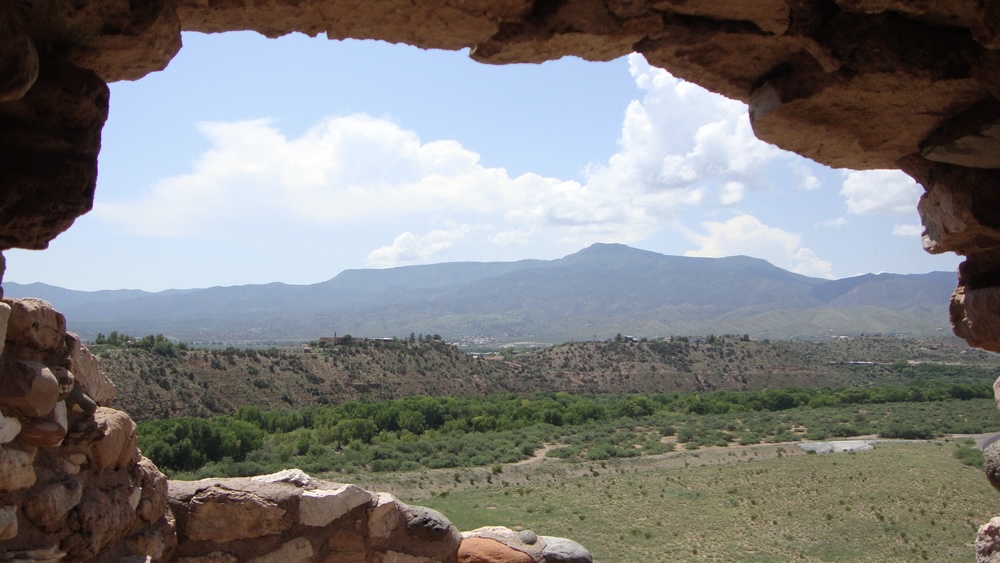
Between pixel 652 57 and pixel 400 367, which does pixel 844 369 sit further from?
pixel 652 57

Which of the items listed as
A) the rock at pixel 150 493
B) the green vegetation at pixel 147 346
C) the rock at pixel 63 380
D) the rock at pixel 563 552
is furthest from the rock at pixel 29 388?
the green vegetation at pixel 147 346

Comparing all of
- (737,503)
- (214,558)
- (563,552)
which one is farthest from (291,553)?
(737,503)

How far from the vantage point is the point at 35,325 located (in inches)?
135

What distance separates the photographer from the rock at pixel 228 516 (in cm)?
423

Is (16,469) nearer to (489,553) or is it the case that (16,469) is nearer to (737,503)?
(489,553)

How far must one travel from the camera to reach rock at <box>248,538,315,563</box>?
14.2 feet

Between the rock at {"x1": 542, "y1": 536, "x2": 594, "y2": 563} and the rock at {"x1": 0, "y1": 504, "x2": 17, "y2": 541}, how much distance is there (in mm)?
3209

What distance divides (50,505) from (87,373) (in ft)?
2.74

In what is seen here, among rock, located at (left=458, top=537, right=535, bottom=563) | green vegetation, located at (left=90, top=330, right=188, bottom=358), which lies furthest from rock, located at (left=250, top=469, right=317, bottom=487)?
green vegetation, located at (left=90, top=330, right=188, bottom=358)

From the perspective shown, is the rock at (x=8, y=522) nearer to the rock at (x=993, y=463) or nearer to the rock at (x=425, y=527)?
the rock at (x=425, y=527)

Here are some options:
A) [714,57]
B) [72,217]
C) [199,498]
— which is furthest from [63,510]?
[714,57]

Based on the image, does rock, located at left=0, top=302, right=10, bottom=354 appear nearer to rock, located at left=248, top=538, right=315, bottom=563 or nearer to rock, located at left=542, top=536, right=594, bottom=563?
rock, located at left=248, top=538, right=315, bottom=563

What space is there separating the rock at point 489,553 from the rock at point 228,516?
134 cm

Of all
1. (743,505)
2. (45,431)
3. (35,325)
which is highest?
(35,325)
